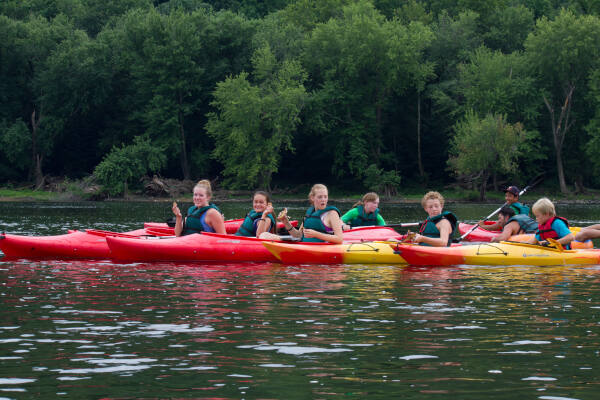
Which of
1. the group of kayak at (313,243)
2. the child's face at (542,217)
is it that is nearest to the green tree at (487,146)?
→ the group of kayak at (313,243)

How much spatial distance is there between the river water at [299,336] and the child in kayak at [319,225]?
146cm

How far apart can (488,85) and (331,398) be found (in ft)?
144

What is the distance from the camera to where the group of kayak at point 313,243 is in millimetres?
13016

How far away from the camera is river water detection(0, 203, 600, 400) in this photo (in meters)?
5.66

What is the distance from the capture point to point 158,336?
23.7 ft

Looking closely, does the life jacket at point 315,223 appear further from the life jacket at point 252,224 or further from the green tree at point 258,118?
the green tree at point 258,118

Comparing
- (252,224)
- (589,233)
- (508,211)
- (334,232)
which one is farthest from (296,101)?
(334,232)

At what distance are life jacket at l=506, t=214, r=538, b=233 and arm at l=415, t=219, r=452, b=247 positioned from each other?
2189 mm

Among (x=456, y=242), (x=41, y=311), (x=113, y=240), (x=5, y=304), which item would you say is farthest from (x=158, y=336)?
(x=456, y=242)

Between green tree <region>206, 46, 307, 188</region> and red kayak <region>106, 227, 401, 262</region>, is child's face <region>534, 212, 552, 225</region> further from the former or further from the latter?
green tree <region>206, 46, 307, 188</region>

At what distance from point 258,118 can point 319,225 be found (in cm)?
3336

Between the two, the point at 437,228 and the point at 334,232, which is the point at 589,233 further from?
the point at 334,232

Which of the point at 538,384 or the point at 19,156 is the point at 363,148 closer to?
the point at 19,156

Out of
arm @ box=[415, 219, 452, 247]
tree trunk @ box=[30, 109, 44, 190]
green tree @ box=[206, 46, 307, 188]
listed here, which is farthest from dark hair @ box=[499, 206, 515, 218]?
tree trunk @ box=[30, 109, 44, 190]
